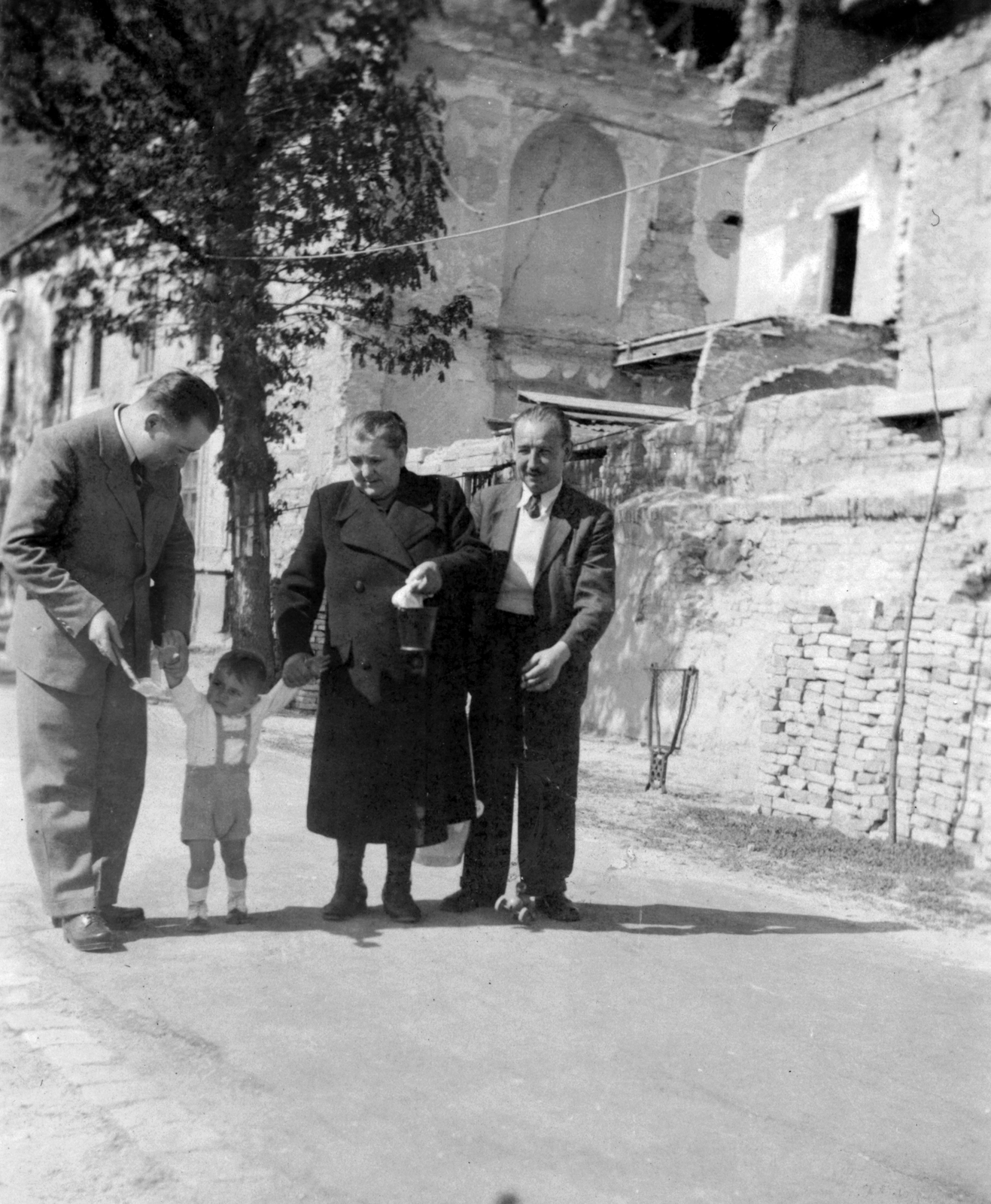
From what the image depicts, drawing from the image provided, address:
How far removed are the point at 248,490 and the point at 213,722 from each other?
578mm

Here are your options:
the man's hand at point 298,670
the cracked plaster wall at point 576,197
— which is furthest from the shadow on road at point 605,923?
the cracked plaster wall at point 576,197

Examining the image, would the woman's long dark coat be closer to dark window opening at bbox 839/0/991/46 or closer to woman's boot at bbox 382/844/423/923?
woman's boot at bbox 382/844/423/923

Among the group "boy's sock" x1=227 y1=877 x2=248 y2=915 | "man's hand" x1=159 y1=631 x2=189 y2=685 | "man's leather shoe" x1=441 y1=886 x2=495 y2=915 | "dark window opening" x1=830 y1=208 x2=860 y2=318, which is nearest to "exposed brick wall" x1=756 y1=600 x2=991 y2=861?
"dark window opening" x1=830 y1=208 x2=860 y2=318

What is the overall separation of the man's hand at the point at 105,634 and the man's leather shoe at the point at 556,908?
1519 mm

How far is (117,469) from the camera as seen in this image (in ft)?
10.3

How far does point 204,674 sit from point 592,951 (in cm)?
131

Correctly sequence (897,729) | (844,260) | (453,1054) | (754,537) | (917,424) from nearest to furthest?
(453,1054), (897,729), (754,537), (917,424), (844,260)

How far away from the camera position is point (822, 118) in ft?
11.7

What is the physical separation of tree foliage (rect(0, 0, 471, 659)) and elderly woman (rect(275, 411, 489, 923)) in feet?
0.67

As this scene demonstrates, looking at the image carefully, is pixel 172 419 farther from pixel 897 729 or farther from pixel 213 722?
pixel 897 729

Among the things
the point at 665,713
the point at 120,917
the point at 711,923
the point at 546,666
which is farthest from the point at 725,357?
the point at 120,917

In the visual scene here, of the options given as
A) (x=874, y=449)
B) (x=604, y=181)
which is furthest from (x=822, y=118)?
(x=874, y=449)

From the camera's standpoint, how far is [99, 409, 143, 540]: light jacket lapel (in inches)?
123

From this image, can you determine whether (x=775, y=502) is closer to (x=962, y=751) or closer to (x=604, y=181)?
(x=962, y=751)
